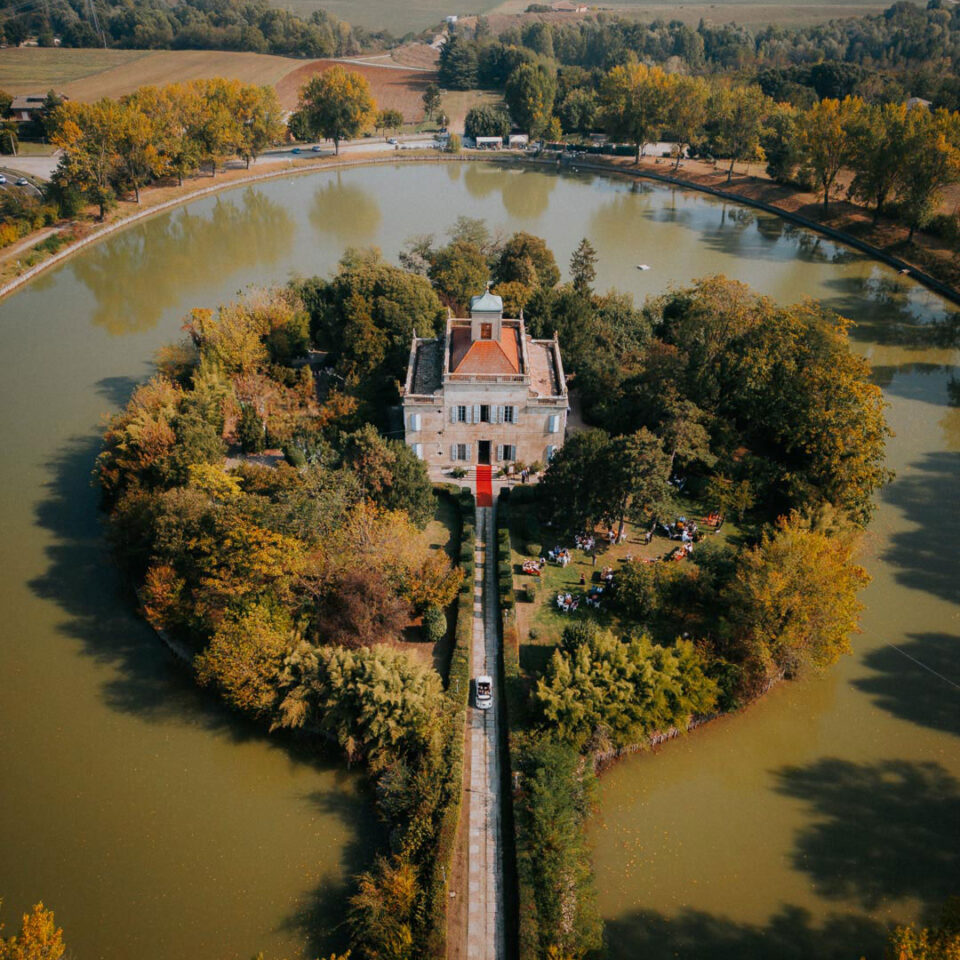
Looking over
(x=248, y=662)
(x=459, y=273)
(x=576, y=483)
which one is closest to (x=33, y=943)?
(x=248, y=662)

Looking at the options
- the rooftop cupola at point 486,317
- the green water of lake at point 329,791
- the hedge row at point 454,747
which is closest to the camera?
the hedge row at point 454,747

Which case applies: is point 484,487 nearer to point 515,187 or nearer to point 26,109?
point 515,187

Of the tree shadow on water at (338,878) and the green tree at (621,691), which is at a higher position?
the green tree at (621,691)

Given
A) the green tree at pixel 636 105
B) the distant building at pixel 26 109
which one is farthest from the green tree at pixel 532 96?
the distant building at pixel 26 109

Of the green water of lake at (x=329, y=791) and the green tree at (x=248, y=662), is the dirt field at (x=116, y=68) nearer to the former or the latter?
the green water of lake at (x=329, y=791)

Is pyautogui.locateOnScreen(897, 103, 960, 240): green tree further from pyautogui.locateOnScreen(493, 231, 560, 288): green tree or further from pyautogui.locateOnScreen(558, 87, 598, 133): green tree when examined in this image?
pyautogui.locateOnScreen(558, 87, 598, 133): green tree

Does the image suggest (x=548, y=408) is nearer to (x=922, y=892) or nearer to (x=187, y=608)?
(x=187, y=608)

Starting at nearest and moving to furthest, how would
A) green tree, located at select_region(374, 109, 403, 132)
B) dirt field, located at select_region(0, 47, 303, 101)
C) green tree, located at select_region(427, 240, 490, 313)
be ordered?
1. green tree, located at select_region(427, 240, 490, 313)
2. green tree, located at select_region(374, 109, 403, 132)
3. dirt field, located at select_region(0, 47, 303, 101)

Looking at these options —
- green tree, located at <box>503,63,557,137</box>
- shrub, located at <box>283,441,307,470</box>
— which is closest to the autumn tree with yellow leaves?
shrub, located at <box>283,441,307,470</box>
